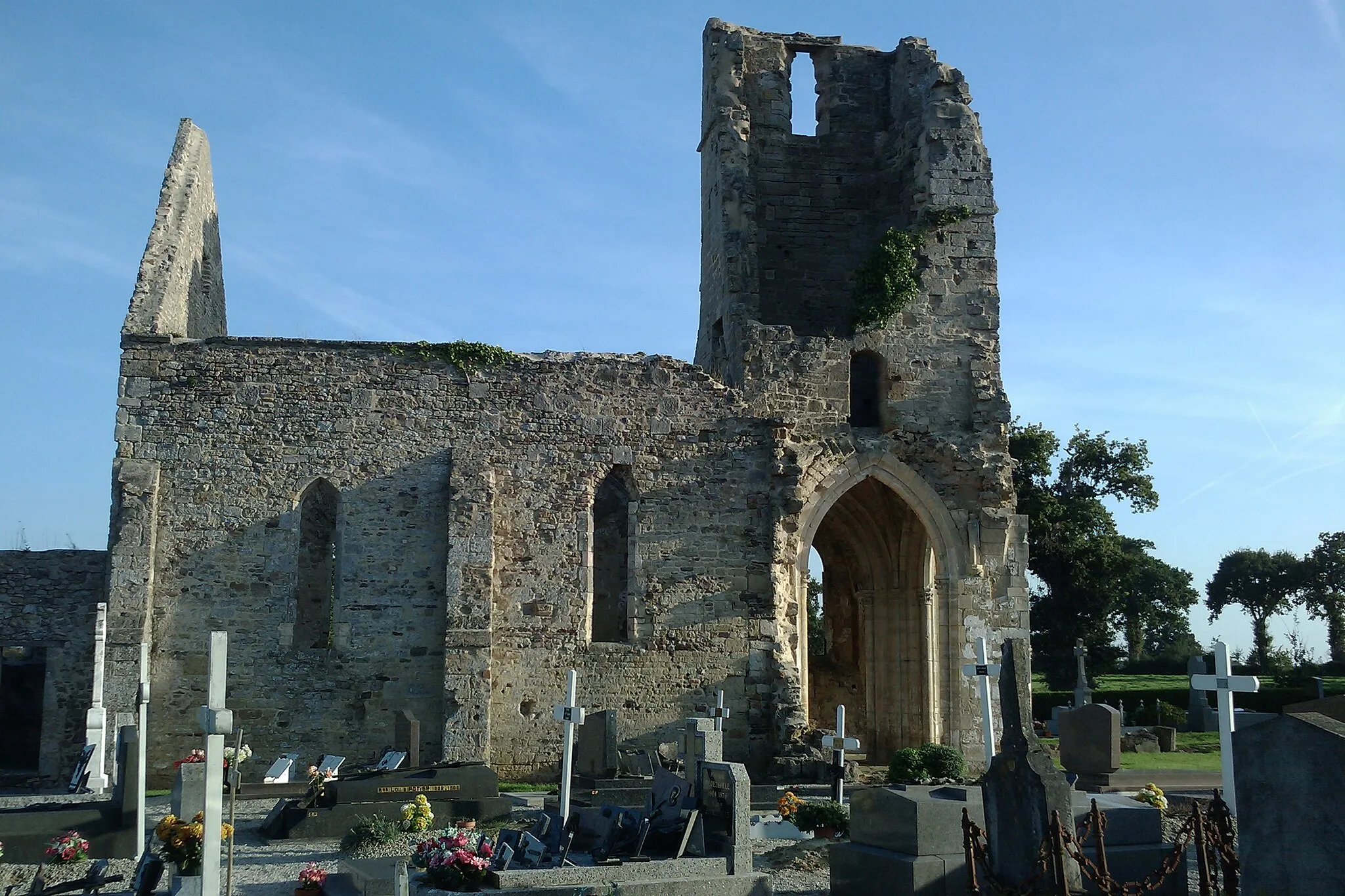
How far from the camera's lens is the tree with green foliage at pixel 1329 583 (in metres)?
48.4

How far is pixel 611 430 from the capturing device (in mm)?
18422

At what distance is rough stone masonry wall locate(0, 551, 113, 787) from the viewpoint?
16.8 m

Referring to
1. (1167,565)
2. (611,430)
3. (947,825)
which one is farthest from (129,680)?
(1167,565)

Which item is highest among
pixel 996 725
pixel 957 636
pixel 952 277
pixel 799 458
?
pixel 952 277

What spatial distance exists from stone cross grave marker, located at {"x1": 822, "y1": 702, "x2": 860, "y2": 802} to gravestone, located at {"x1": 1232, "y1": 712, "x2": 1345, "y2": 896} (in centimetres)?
869

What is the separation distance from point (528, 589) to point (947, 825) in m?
9.36

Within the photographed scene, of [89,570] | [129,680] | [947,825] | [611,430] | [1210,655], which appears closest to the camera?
[947,825]

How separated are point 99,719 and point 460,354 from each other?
267 inches

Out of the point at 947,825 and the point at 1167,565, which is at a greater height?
the point at 1167,565

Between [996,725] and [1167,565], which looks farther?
[1167,565]

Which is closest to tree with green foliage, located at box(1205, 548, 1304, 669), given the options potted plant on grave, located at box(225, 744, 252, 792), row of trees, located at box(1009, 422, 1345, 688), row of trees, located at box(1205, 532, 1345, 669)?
row of trees, located at box(1205, 532, 1345, 669)

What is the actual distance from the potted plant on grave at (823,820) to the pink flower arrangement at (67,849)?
6653 mm

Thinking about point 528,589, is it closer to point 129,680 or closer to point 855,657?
point 129,680

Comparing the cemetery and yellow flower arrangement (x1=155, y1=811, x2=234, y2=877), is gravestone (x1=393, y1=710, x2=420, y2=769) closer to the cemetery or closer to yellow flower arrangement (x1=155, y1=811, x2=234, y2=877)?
the cemetery
